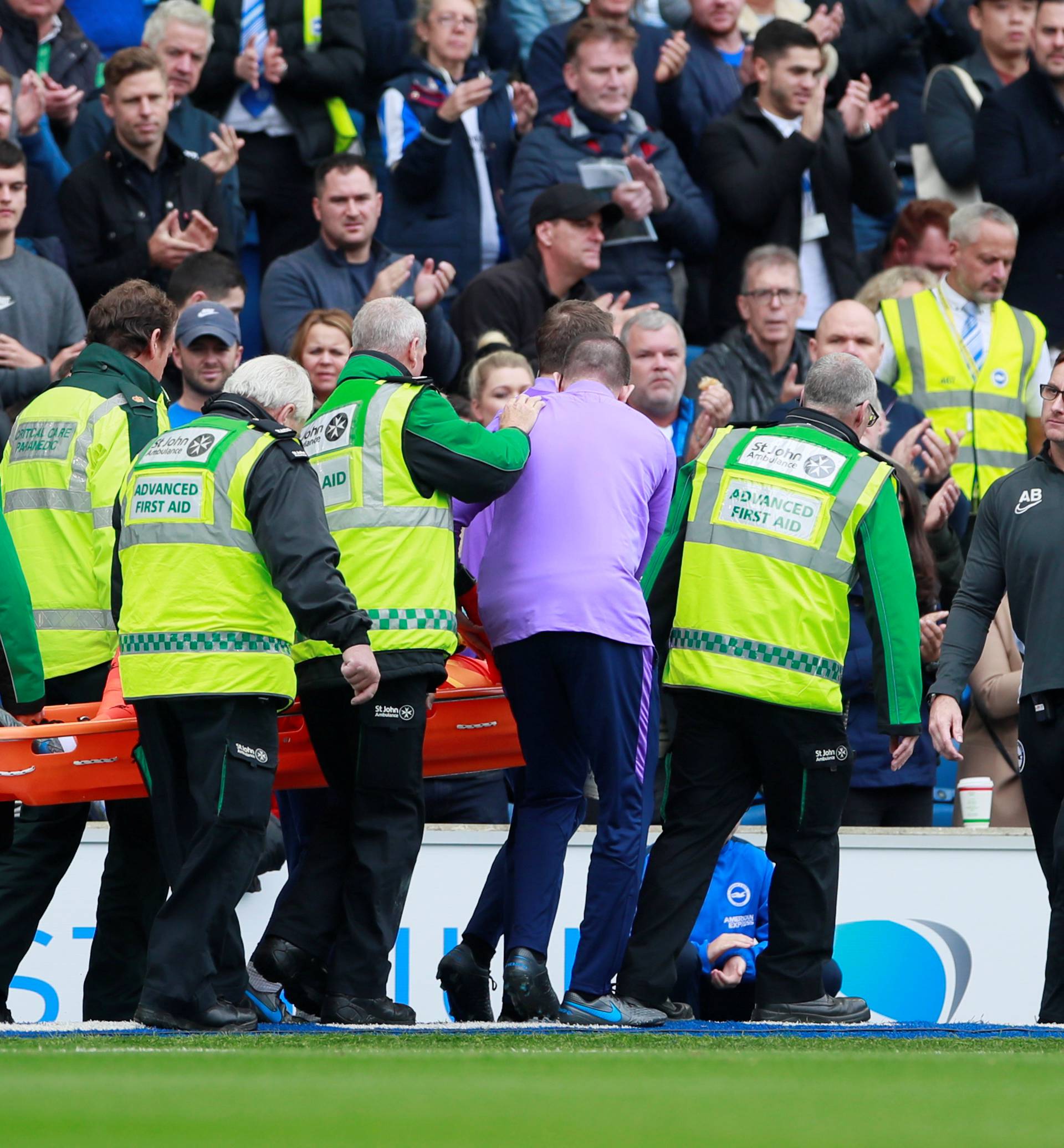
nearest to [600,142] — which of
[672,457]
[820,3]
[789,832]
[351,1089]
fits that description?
[820,3]

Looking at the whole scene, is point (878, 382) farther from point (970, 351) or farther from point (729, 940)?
point (729, 940)

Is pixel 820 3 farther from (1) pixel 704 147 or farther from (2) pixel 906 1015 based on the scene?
(2) pixel 906 1015

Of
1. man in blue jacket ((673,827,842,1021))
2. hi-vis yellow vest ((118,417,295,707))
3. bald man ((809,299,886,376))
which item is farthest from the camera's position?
bald man ((809,299,886,376))

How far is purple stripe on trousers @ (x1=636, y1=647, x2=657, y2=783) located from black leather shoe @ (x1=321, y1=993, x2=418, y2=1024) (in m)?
1.07

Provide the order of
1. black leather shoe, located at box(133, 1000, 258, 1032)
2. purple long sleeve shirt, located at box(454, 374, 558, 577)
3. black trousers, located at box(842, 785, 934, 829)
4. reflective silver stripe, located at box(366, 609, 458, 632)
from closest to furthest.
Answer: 1. black leather shoe, located at box(133, 1000, 258, 1032)
2. reflective silver stripe, located at box(366, 609, 458, 632)
3. purple long sleeve shirt, located at box(454, 374, 558, 577)
4. black trousers, located at box(842, 785, 934, 829)

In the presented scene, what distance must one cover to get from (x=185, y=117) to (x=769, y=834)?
18.9 feet

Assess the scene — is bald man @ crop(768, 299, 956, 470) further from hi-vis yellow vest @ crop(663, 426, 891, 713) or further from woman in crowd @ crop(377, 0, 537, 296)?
hi-vis yellow vest @ crop(663, 426, 891, 713)

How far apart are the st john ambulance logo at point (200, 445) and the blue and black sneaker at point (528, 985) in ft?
5.97

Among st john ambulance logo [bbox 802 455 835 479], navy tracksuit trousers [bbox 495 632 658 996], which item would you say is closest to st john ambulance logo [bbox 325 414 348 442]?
navy tracksuit trousers [bbox 495 632 658 996]

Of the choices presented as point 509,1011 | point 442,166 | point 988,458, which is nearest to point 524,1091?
point 509,1011

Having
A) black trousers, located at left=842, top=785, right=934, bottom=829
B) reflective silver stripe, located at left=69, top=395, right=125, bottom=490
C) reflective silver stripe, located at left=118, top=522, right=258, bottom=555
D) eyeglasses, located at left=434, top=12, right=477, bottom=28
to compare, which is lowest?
black trousers, located at left=842, top=785, right=934, bottom=829

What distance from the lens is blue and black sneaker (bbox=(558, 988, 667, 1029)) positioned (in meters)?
6.74

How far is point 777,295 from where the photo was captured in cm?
1059

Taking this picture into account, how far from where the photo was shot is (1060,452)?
739 cm
